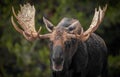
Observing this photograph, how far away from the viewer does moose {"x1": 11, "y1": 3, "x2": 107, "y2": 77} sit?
1324cm

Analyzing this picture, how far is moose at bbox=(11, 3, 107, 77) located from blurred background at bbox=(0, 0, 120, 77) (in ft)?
23.4

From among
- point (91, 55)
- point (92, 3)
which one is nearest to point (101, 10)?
point (91, 55)

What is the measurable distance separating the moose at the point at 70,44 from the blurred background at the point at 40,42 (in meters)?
7.13

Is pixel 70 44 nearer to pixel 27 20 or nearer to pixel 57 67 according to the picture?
pixel 57 67

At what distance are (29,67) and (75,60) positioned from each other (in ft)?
30.9

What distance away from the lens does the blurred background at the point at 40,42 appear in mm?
22828

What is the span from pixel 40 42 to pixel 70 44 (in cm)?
1087

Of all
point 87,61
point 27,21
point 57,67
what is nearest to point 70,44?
point 57,67

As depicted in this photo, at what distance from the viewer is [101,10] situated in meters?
14.0

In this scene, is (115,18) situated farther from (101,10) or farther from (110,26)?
(101,10)

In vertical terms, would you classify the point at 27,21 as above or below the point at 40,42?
above

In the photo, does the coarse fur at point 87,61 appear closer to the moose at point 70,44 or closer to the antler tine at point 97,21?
the moose at point 70,44

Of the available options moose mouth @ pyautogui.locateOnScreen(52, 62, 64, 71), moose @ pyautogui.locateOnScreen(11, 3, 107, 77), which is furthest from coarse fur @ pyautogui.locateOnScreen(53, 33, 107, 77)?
moose mouth @ pyautogui.locateOnScreen(52, 62, 64, 71)

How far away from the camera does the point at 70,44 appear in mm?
13516
